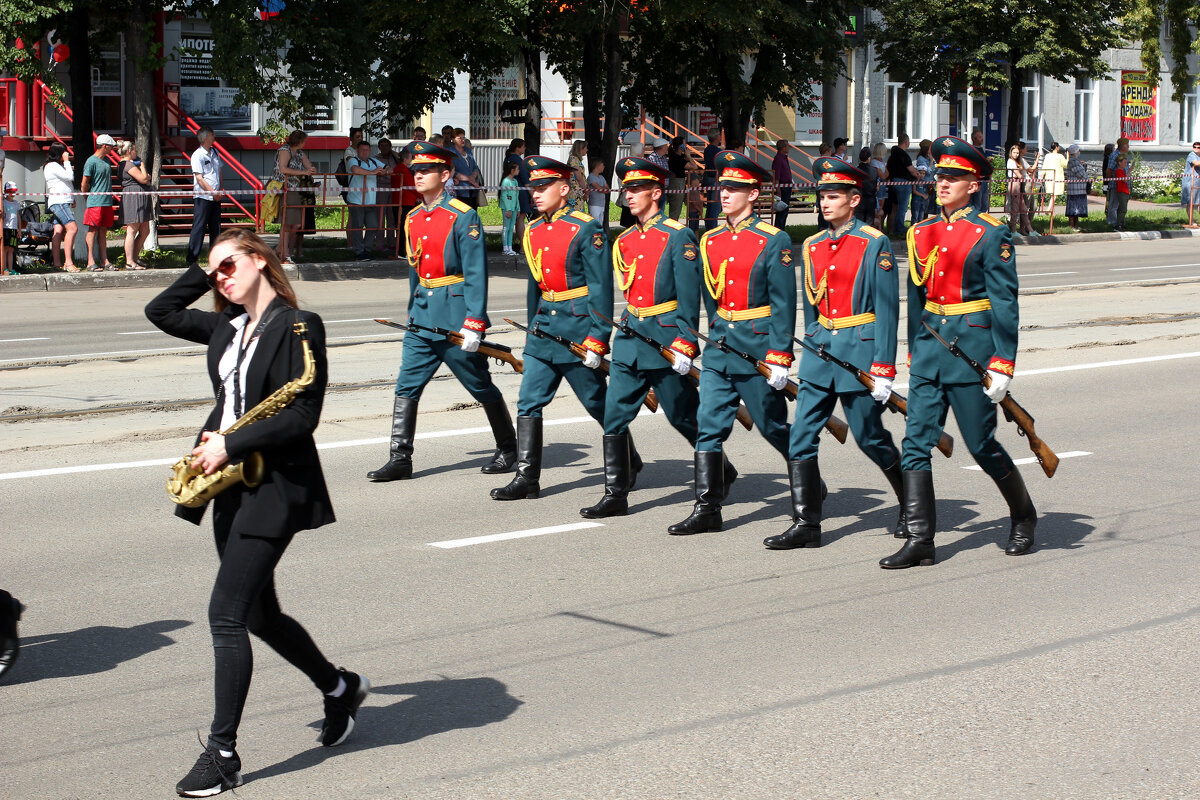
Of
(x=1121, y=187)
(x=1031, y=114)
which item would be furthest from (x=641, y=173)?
(x=1031, y=114)

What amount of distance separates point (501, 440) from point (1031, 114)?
132ft

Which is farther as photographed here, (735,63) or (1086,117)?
(1086,117)

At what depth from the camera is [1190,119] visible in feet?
164

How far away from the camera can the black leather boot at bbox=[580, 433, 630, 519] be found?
8.34 m

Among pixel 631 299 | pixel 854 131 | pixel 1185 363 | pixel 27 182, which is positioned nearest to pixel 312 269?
pixel 27 182

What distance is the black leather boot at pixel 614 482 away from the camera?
834 cm

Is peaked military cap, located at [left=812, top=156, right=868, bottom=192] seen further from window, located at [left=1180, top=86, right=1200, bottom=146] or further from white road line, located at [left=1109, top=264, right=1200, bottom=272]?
window, located at [left=1180, top=86, right=1200, bottom=146]

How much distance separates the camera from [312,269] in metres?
21.5

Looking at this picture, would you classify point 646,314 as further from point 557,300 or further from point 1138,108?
point 1138,108

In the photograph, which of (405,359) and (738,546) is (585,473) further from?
(738,546)

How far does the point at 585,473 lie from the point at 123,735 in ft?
15.5

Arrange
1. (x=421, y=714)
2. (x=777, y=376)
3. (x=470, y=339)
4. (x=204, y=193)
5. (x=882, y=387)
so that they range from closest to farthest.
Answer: (x=421, y=714), (x=882, y=387), (x=777, y=376), (x=470, y=339), (x=204, y=193)

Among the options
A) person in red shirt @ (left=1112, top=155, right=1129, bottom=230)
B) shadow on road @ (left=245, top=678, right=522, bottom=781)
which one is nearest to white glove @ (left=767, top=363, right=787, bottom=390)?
shadow on road @ (left=245, top=678, right=522, bottom=781)

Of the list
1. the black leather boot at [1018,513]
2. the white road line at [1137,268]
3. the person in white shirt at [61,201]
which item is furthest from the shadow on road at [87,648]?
the white road line at [1137,268]
